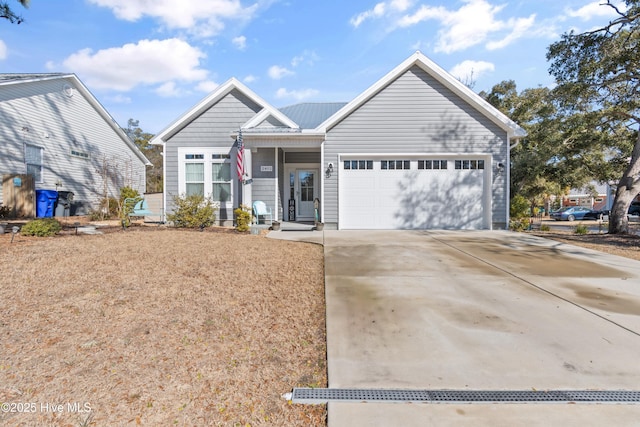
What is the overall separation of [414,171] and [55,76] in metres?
16.8

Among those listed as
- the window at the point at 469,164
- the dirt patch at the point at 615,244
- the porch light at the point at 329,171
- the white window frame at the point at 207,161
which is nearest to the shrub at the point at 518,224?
the dirt patch at the point at 615,244

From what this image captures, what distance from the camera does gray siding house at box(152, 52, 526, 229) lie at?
11.0 m

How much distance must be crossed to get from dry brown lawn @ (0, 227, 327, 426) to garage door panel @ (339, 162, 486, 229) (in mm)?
5638

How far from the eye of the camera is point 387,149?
11.1 m

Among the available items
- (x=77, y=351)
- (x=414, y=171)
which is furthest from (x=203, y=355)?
(x=414, y=171)

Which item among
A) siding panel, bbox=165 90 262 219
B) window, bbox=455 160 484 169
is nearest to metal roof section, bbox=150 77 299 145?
siding panel, bbox=165 90 262 219

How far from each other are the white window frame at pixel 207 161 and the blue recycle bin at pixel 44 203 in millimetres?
6664

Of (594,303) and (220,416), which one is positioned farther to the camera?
(594,303)

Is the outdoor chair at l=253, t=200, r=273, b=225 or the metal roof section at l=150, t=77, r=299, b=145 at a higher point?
the metal roof section at l=150, t=77, r=299, b=145

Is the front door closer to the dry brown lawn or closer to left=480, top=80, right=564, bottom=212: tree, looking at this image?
the dry brown lawn

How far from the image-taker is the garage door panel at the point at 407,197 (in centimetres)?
1123

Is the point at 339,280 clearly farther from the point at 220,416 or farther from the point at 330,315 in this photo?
the point at 220,416

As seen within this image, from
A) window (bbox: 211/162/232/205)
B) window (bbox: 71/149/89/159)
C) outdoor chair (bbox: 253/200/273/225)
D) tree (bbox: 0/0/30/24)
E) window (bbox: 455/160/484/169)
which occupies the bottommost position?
outdoor chair (bbox: 253/200/273/225)

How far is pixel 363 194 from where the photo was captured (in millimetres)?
11281
